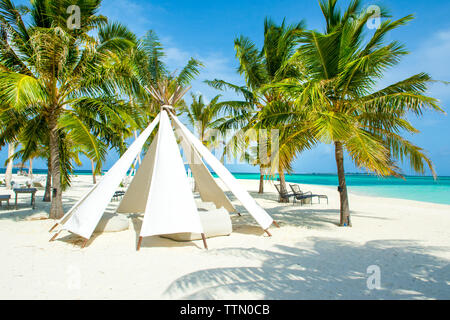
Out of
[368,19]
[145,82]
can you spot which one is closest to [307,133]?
[368,19]

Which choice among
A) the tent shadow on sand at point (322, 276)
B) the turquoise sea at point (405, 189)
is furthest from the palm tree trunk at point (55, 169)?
Answer: the turquoise sea at point (405, 189)

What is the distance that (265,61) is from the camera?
11.8 meters

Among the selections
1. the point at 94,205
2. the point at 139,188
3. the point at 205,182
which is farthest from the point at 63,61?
the point at 205,182

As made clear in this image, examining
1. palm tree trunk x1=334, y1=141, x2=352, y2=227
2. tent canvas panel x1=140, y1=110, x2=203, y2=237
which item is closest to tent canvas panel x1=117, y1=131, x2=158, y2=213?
tent canvas panel x1=140, y1=110, x2=203, y2=237

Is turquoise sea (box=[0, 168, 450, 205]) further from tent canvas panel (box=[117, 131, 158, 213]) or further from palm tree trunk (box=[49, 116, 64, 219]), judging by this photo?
palm tree trunk (box=[49, 116, 64, 219])

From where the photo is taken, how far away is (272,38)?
1127cm

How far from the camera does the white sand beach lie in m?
3.45

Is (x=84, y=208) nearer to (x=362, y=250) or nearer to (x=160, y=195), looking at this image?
(x=160, y=195)

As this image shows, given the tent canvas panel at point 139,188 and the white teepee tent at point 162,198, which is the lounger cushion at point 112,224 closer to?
the white teepee tent at point 162,198

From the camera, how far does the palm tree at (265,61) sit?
1095 cm

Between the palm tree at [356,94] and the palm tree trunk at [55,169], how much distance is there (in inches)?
268

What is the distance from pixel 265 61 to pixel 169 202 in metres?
8.63

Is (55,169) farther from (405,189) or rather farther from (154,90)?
(405,189)
